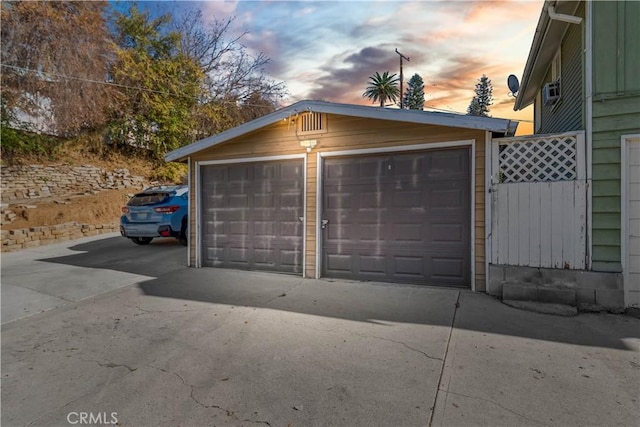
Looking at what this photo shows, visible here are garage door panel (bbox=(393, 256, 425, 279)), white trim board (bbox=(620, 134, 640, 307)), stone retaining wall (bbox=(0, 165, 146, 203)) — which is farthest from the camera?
stone retaining wall (bbox=(0, 165, 146, 203))

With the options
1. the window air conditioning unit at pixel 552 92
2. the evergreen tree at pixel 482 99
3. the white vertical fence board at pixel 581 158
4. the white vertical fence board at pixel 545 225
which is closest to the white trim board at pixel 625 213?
the white vertical fence board at pixel 581 158

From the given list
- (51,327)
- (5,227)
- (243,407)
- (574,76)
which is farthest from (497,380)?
(5,227)

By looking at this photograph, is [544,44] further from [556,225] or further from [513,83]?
[556,225]

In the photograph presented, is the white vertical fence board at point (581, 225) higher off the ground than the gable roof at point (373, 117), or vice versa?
the gable roof at point (373, 117)

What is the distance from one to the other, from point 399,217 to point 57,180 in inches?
492

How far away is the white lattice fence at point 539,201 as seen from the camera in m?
3.97

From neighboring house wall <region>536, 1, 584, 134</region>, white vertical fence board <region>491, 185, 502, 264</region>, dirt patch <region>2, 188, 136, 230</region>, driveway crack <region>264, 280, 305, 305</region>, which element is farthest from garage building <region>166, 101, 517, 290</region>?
dirt patch <region>2, 188, 136, 230</region>

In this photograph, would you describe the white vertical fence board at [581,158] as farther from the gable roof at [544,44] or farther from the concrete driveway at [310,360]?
the gable roof at [544,44]

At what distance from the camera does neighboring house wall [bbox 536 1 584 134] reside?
15.1ft

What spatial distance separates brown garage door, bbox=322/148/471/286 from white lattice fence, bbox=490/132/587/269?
0.41 metres

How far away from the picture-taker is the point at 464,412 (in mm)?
2029

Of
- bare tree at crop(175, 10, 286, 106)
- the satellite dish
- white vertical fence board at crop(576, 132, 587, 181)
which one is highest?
bare tree at crop(175, 10, 286, 106)

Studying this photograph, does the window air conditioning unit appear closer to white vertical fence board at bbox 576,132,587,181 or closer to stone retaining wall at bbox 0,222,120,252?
white vertical fence board at bbox 576,132,587,181

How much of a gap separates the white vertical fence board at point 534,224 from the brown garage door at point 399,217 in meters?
0.71
